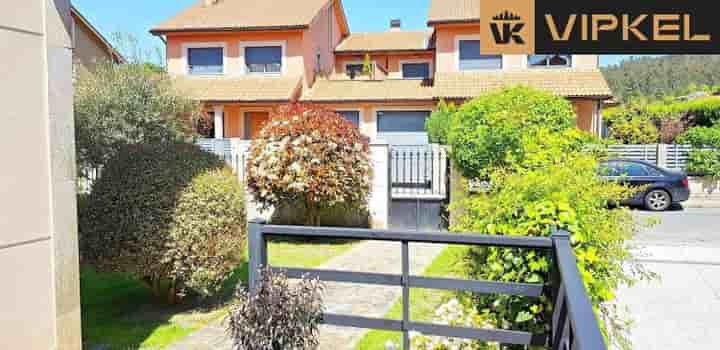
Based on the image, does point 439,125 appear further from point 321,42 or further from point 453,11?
point 321,42

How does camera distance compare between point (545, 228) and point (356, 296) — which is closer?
point (545, 228)

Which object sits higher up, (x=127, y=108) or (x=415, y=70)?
(x=415, y=70)

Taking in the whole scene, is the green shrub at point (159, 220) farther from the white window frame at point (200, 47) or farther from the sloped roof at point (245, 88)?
the white window frame at point (200, 47)

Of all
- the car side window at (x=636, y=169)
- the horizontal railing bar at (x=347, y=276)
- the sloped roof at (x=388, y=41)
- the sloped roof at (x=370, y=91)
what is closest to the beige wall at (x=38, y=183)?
the horizontal railing bar at (x=347, y=276)

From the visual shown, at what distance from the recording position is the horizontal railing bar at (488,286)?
9.53ft

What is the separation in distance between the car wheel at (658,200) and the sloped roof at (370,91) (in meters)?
9.18

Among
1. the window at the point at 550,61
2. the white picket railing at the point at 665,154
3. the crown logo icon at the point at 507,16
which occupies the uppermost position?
the window at the point at 550,61

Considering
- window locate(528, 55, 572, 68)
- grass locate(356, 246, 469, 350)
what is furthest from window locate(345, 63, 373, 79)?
grass locate(356, 246, 469, 350)

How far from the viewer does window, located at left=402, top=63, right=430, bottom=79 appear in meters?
26.3

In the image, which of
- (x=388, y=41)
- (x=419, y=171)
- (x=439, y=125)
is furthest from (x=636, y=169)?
(x=388, y=41)

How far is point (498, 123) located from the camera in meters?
9.65

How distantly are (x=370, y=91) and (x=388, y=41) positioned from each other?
576 cm

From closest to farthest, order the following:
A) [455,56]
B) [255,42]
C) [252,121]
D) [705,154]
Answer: [705,154] < [455,56] < [255,42] < [252,121]

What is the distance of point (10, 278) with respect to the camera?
10.8 feet
